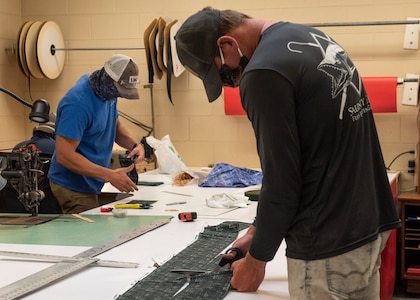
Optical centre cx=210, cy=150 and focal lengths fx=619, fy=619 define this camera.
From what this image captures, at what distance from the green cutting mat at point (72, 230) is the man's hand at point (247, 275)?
73 centimetres

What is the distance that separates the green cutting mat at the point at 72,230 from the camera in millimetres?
2262

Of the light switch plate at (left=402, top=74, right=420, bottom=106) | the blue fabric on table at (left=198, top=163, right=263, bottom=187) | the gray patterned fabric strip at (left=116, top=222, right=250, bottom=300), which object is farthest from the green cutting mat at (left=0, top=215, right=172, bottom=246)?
the light switch plate at (left=402, top=74, right=420, bottom=106)

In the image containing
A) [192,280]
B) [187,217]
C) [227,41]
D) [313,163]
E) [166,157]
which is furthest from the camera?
[166,157]

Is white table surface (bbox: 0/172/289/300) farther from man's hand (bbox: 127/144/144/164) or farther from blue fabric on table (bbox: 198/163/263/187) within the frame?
blue fabric on table (bbox: 198/163/263/187)

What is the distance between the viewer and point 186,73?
5016 millimetres

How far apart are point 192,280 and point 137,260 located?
30 cm

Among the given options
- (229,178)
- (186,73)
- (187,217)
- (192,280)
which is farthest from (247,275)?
(186,73)

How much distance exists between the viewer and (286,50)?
1.39 metres

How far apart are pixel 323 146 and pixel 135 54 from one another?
12.8ft

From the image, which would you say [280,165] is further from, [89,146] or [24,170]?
[89,146]

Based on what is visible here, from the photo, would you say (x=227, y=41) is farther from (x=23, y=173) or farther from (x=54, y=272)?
(x=23, y=173)

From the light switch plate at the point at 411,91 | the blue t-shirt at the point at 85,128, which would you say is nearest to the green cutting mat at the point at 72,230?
the blue t-shirt at the point at 85,128

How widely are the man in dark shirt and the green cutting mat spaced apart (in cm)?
98

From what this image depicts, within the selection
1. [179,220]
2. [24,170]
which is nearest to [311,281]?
[179,220]
